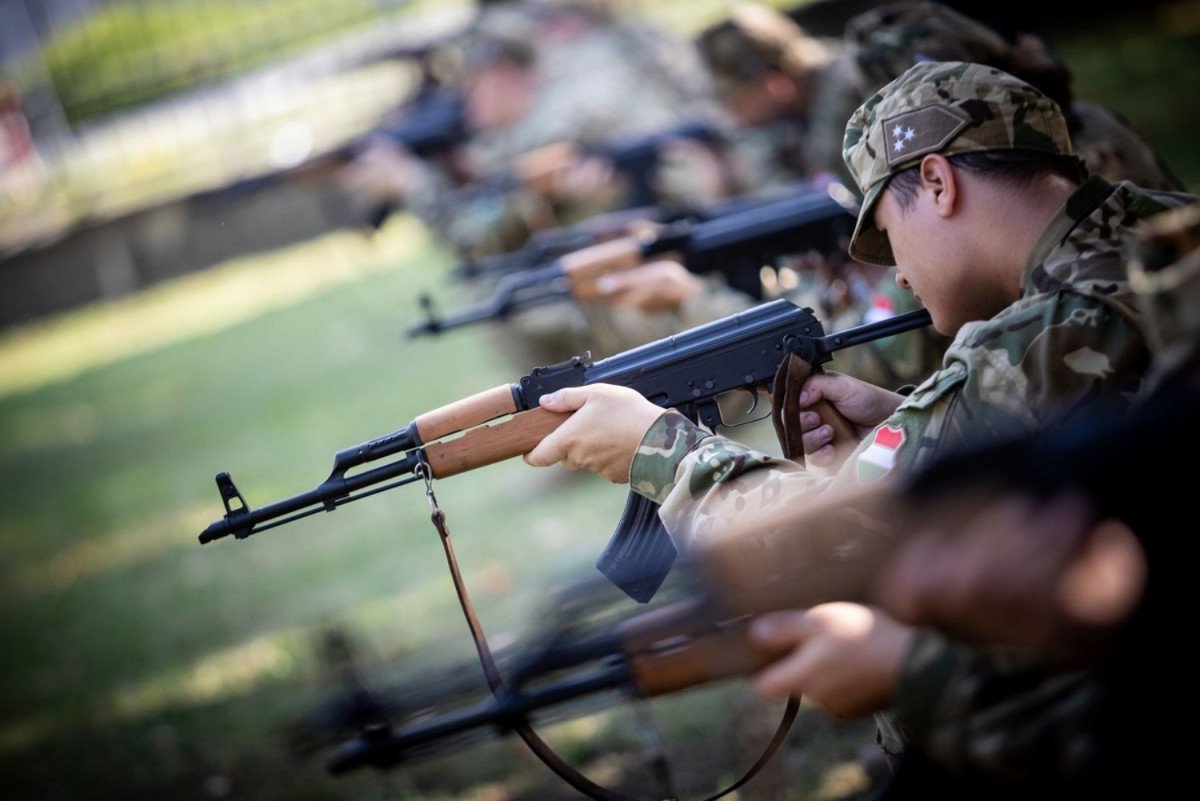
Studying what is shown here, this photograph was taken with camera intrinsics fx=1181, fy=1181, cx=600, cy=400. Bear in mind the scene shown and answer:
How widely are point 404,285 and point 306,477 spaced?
7.09m

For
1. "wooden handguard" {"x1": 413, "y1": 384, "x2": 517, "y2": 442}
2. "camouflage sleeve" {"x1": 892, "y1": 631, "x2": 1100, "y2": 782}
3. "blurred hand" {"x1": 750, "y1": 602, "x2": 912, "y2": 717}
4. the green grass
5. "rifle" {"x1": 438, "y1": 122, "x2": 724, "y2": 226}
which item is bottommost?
the green grass

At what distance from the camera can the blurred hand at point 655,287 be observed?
215 inches

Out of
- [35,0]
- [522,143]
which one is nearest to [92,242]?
[35,0]

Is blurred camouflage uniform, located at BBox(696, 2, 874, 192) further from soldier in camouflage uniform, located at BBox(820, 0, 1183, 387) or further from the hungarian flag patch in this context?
the hungarian flag patch

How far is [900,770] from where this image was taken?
2.19 meters

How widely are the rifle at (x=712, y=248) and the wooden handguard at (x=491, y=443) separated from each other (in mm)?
2051

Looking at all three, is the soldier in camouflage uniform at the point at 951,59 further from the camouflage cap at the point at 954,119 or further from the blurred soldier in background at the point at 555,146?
the blurred soldier in background at the point at 555,146

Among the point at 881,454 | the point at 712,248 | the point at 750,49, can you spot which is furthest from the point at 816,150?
the point at 881,454

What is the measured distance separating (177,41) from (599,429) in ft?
60.5

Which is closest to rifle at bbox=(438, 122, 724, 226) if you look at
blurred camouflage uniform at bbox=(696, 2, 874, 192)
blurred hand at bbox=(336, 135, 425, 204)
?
blurred camouflage uniform at bbox=(696, 2, 874, 192)

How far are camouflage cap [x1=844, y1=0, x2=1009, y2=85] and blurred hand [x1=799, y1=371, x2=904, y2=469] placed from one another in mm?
1304

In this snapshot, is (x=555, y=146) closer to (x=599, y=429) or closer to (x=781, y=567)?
(x=599, y=429)

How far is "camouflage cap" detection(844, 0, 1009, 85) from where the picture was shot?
3838 millimetres

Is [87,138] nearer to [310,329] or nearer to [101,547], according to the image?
[310,329]
